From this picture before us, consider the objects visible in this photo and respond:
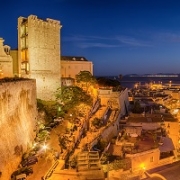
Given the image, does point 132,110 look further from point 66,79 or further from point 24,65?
point 24,65

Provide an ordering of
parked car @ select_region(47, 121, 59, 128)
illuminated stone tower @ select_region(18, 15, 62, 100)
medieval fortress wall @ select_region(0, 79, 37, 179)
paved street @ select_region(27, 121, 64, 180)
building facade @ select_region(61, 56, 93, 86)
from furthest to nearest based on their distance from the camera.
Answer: building facade @ select_region(61, 56, 93, 86), illuminated stone tower @ select_region(18, 15, 62, 100), parked car @ select_region(47, 121, 59, 128), paved street @ select_region(27, 121, 64, 180), medieval fortress wall @ select_region(0, 79, 37, 179)

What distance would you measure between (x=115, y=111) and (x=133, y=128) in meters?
3.56

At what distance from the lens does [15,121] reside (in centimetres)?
1413

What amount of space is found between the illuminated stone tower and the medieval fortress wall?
5235 mm

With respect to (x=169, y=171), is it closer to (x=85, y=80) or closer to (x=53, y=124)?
(x=53, y=124)

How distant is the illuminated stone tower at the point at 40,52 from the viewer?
71.1 feet

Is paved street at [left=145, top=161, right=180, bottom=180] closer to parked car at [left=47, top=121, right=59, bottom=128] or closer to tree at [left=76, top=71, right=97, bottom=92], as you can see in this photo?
parked car at [left=47, top=121, right=59, bottom=128]

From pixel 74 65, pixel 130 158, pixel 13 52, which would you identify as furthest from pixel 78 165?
pixel 74 65

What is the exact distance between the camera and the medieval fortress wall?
1271 cm

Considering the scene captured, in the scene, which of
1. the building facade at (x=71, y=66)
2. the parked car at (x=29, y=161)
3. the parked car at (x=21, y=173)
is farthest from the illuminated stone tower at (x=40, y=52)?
the parked car at (x=21, y=173)

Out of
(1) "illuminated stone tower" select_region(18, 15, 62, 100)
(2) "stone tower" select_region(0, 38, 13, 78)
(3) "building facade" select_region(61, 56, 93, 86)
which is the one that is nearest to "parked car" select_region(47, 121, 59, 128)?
(1) "illuminated stone tower" select_region(18, 15, 62, 100)

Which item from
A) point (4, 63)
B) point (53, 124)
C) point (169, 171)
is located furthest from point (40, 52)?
point (169, 171)

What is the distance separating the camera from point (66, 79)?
92.2 feet

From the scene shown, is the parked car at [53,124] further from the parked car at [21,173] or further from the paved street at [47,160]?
the parked car at [21,173]
